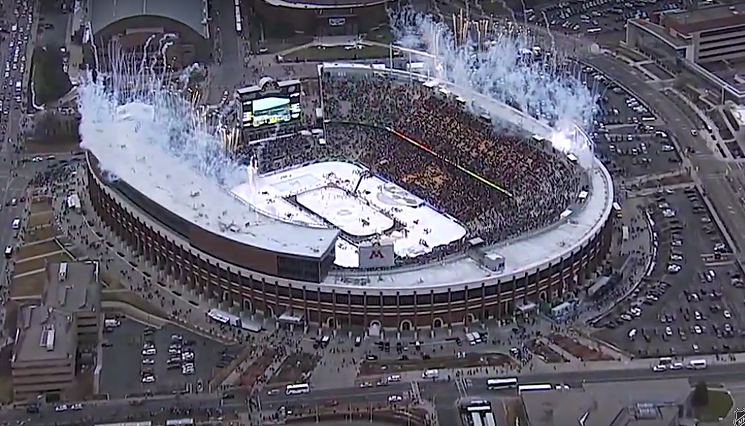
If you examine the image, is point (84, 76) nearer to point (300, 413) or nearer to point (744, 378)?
point (300, 413)

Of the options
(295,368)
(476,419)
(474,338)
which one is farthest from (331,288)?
(476,419)

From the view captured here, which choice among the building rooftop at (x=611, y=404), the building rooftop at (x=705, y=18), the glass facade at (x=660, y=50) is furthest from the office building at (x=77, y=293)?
the building rooftop at (x=705, y=18)

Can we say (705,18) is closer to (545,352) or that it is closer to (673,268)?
(673,268)

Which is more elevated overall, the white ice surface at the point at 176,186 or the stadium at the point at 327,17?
the stadium at the point at 327,17

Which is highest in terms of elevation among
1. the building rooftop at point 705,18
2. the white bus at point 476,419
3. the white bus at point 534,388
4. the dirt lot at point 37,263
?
the building rooftop at point 705,18

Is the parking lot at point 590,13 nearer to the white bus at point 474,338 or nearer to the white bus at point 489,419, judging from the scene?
the white bus at point 474,338

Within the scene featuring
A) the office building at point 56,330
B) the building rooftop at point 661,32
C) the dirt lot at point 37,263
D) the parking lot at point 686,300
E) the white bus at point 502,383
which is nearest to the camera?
the white bus at point 502,383

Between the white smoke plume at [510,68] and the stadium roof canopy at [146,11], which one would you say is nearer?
the white smoke plume at [510,68]

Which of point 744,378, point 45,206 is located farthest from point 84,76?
point 744,378

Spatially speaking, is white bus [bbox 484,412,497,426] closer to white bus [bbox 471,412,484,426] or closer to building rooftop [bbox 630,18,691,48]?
white bus [bbox 471,412,484,426]
